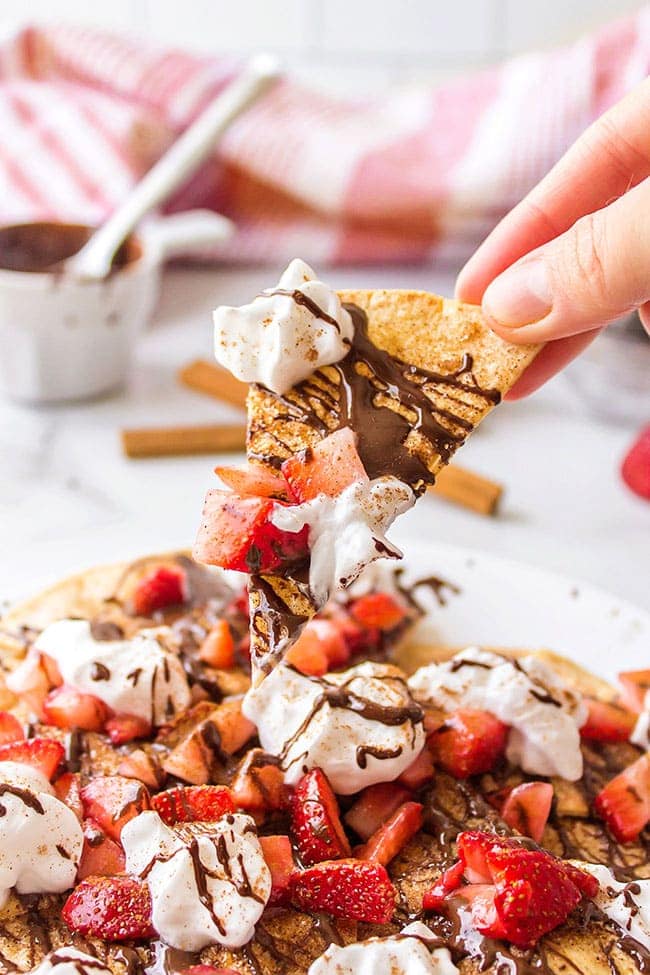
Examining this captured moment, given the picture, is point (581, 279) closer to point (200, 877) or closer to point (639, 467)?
point (200, 877)

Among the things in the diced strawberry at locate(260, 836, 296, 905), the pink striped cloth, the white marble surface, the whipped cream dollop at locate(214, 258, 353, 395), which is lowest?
the white marble surface

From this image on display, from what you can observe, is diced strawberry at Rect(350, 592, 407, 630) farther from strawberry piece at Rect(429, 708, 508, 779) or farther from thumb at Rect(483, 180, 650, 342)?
thumb at Rect(483, 180, 650, 342)

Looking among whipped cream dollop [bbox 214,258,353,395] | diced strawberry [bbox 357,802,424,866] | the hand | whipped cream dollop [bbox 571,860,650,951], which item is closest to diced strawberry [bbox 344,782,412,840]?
diced strawberry [bbox 357,802,424,866]

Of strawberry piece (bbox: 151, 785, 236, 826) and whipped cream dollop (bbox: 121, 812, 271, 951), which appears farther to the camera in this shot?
strawberry piece (bbox: 151, 785, 236, 826)

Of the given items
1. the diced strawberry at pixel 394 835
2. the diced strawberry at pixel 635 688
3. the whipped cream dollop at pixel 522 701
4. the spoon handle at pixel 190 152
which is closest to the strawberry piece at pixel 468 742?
the whipped cream dollop at pixel 522 701

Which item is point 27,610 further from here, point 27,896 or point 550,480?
point 550,480

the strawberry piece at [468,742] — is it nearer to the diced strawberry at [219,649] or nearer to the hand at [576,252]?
the diced strawberry at [219,649]

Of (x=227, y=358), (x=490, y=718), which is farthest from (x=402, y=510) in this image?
(x=490, y=718)

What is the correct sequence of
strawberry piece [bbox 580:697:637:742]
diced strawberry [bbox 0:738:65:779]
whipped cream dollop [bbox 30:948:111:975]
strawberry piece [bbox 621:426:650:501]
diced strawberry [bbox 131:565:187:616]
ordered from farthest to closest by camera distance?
strawberry piece [bbox 621:426:650:501] < diced strawberry [bbox 131:565:187:616] < strawberry piece [bbox 580:697:637:742] < diced strawberry [bbox 0:738:65:779] < whipped cream dollop [bbox 30:948:111:975]
